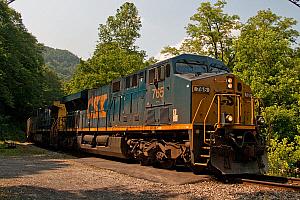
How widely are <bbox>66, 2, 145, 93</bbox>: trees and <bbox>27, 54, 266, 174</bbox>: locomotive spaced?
71.9 feet

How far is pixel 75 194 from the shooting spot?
7.72 metres

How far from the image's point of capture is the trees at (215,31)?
1212 inches

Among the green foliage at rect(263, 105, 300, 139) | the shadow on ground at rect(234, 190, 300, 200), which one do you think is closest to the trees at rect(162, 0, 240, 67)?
the green foliage at rect(263, 105, 300, 139)

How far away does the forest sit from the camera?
22.9m

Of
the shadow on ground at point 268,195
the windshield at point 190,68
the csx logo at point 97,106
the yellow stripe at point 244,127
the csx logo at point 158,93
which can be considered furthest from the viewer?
the csx logo at point 97,106

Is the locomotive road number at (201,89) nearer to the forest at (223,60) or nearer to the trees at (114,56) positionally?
the forest at (223,60)

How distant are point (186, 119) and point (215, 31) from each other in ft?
72.4

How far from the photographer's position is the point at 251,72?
980 inches

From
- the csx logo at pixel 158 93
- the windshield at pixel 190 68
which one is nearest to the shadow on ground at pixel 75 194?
the csx logo at pixel 158 93

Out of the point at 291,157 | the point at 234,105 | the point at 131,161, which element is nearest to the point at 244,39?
the point at 291,157

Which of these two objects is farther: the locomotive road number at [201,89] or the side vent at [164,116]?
the side vent at [164,116]

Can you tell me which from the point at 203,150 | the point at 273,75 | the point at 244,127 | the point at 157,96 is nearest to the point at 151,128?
the point at 157,96

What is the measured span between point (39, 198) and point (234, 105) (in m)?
6.20

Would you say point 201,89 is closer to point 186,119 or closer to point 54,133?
point 186,119
